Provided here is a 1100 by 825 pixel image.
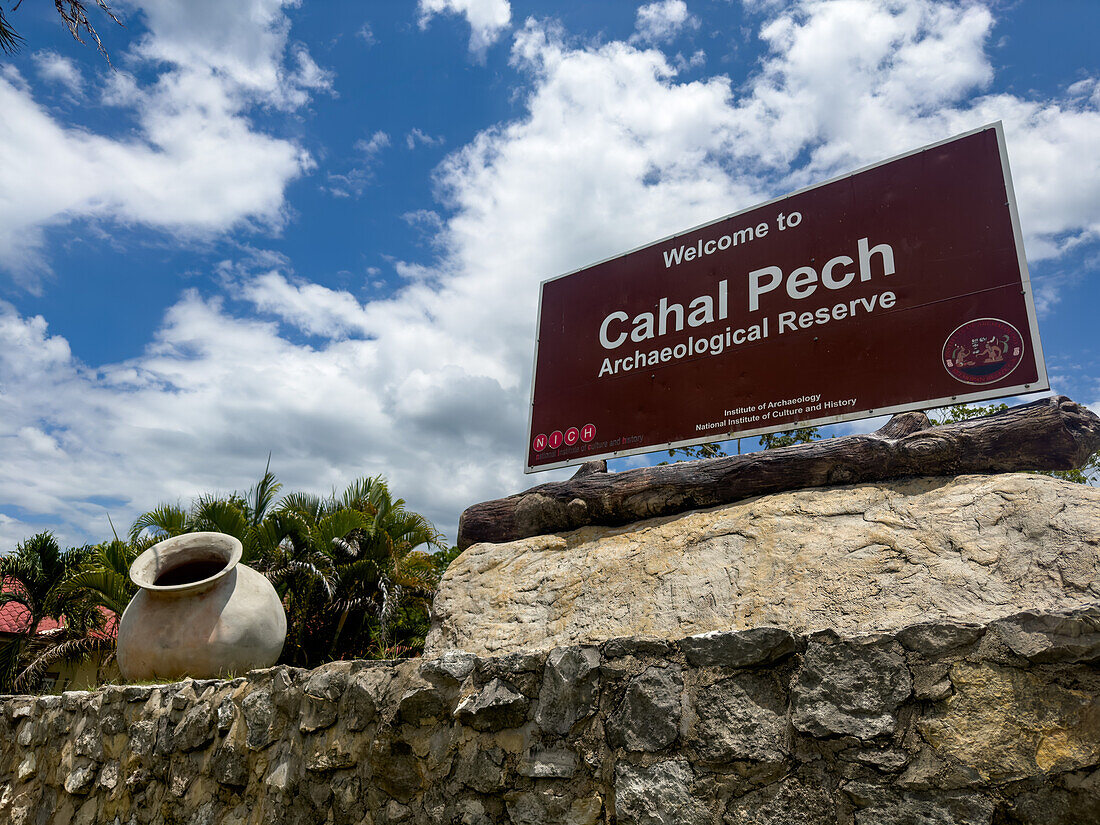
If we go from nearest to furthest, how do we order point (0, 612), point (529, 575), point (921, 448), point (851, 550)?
point (851, 550), point (921, 448), point (529, 575), point (0, 612)

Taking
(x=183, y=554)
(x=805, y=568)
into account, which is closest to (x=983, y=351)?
(x=805, y=568)

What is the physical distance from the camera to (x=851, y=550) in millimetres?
3047

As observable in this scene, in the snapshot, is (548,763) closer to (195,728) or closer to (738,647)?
(738,647)

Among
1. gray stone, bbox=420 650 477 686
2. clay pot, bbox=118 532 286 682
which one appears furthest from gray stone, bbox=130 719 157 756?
gray stone, bbox=420 650 477 686

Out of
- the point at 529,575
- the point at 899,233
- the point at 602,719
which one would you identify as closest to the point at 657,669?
the point at 602,719

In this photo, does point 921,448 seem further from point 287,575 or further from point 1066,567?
point 287,575

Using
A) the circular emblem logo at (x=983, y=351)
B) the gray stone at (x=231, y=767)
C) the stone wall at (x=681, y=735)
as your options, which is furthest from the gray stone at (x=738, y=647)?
the gray stone at (x=231, y=767)

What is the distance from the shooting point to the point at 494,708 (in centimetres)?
294

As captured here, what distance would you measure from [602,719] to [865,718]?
945 millimetres

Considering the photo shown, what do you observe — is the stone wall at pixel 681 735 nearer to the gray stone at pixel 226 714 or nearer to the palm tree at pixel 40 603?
the gray stone at pixel 226 714

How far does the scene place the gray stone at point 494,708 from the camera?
114 inches

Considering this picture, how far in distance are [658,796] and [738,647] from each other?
0.59 m

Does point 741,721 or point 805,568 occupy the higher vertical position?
point 805,568

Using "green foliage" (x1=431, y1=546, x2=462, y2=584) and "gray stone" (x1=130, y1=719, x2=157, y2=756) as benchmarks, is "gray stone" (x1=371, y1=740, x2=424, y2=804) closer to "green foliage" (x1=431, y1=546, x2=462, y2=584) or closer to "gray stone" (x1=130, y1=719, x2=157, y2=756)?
"gray stone" (x1=130, y1=719, x2=157, y2=756)
